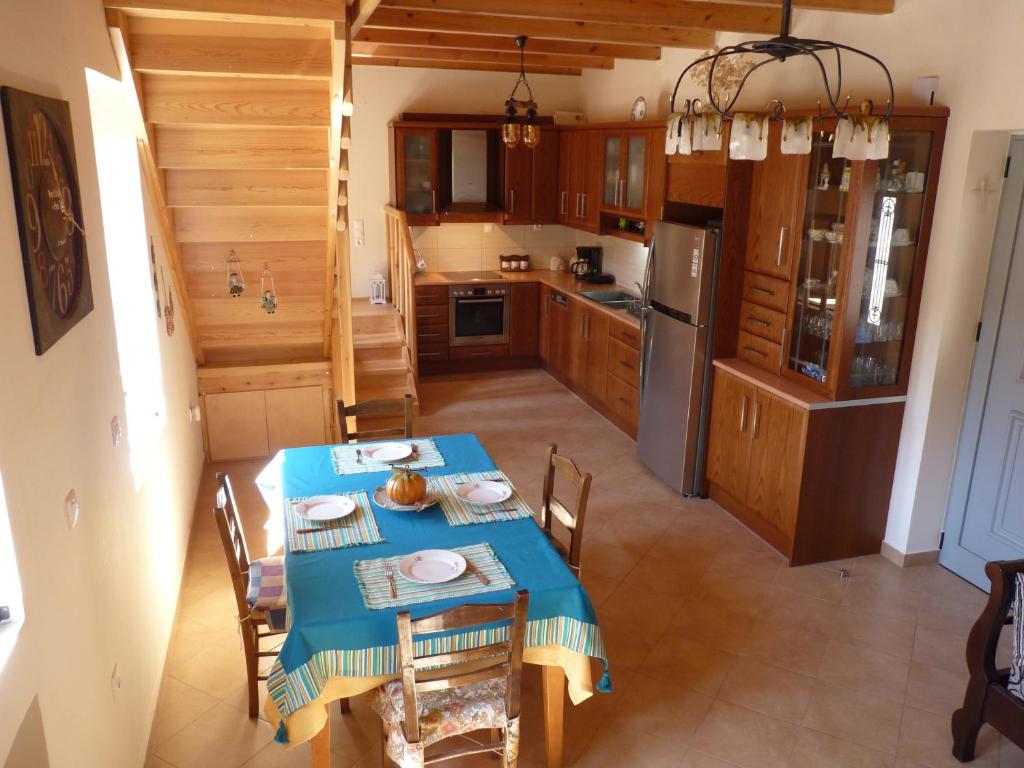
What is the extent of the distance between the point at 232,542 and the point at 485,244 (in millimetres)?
5405

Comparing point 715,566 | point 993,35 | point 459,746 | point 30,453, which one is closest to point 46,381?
point 30,453

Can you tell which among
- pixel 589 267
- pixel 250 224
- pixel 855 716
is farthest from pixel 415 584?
pixel 589 267

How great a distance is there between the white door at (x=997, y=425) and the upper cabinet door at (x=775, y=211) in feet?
2.76

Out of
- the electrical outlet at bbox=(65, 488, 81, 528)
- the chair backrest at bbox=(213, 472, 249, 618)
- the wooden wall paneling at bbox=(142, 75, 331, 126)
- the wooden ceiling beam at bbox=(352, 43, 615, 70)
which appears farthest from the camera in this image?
the wooden ceiling beam at bbox=(352, 43, 615, 70)

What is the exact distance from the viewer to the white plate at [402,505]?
2998mm

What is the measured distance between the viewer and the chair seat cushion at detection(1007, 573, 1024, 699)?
8.74 ft

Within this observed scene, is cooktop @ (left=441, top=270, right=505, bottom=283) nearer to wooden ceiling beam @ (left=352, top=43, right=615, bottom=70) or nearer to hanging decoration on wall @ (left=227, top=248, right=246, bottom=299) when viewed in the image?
wooden ceiling beam @ (left=352, top=43, right=615, bottom=70)

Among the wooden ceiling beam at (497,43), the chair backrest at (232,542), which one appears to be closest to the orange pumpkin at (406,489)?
the chair backrest at (232,542)

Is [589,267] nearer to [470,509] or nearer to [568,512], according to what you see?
[568,512]

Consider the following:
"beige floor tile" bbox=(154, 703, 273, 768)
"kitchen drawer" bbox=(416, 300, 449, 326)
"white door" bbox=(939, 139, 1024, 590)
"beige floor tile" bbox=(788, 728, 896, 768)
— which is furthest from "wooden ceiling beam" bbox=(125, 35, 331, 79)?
"kitchen drawer" bbox=(416, 300, 449, 326)

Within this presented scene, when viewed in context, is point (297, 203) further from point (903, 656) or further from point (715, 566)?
point (903, 656)

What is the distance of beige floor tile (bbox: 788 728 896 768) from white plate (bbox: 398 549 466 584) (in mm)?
1434

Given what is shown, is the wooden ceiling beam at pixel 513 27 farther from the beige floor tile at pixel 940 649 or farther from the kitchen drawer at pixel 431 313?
the beige floor tile at pixel 940 649

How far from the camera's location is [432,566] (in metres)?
2.62
